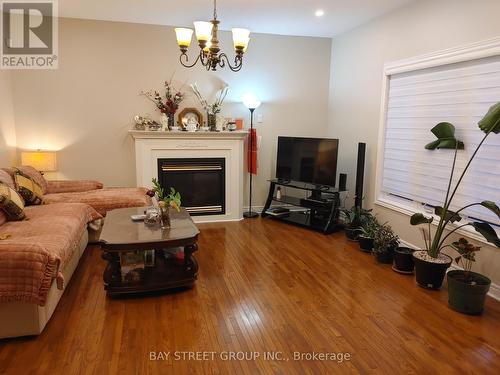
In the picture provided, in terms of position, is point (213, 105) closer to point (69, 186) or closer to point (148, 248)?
point (69, 186)

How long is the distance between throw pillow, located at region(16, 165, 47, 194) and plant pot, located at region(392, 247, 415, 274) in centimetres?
391

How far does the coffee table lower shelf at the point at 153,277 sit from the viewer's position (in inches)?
119

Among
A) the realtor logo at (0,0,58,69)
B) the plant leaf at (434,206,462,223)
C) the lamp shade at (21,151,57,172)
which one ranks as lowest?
the plant leaf at (434,206,462,223)

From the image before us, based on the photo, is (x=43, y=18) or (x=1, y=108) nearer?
(x=1, y=108)

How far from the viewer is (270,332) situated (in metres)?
2.58

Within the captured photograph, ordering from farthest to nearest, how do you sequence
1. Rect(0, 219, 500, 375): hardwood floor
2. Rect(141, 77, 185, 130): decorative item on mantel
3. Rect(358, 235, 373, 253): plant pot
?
Rect(141, 77, 185, 130): decorative item on mantel < Rect(358, 235, 373, 253): plant pot < Rect(0, 219, 500, 375): hardwood floor

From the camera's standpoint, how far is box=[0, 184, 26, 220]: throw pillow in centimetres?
314

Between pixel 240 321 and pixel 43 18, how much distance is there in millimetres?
4499

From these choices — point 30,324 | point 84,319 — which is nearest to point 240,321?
point 84,319

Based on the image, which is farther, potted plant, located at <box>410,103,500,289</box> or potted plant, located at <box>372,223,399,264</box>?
potted plant, located at <box>372,223,399,264</box>

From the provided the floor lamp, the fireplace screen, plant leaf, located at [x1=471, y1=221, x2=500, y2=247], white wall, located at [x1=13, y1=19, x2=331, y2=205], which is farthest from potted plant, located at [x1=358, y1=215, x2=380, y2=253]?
white wall, located at [x1=13, y1=19, x2=331, y2=205]

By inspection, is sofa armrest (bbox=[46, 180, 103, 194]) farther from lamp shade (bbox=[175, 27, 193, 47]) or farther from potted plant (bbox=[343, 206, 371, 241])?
potted plant (bbox=[343, 206, 371, 241])

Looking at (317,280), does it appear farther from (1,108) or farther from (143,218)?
(1,108)

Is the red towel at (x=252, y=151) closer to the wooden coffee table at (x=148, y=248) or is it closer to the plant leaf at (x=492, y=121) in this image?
the wooden coffee table at (x=148, y=248)
